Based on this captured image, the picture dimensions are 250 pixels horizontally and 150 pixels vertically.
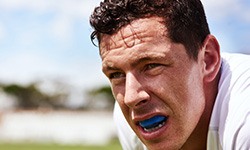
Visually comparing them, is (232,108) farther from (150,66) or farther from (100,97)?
(100,97)

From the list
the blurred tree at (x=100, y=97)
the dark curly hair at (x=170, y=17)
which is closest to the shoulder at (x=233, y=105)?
the dark curly hair at (x=170, y=17)

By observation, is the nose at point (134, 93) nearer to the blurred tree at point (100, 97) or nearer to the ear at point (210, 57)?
the ear at point (210, 57)

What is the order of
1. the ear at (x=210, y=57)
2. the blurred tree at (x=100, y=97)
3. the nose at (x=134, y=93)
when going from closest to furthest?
the nose at (x=134, y=93) < the ear at (x=210, y=57) < the blurred tree at (x=100, y=97)

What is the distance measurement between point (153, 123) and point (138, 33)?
51 centimetres

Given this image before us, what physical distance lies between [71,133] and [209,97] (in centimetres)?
3707

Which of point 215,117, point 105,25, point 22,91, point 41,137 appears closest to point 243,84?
point 215,117

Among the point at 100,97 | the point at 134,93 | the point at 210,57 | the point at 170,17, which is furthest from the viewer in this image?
the point at 100,97

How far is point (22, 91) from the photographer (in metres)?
56.2

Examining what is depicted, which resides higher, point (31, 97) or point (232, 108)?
point (232, 108)

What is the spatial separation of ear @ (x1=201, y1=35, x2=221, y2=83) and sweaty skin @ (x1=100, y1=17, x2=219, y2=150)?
0.31 feet

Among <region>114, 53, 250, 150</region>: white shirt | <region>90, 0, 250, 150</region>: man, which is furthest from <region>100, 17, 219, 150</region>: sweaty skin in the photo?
<region>114, 53, 250, 150</region>: white shirt

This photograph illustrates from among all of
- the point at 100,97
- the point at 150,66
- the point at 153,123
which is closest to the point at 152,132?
the point at 153,123

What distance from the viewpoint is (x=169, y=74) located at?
406 centimetres

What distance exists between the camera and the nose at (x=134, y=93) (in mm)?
3973
